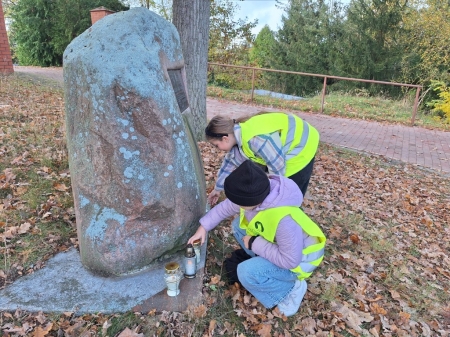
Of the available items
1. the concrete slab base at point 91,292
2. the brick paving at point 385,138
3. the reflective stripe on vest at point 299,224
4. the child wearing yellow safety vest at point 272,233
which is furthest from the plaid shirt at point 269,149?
the brick paving at point 385,138

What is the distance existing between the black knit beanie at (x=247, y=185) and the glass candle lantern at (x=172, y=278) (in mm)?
637

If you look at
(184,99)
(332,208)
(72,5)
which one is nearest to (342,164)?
(332,208)

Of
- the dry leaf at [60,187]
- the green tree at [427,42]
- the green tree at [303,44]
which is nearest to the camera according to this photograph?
the dry leaf at [60,187]

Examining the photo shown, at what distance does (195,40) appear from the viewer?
16.4 ft

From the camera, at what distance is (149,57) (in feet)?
7.47

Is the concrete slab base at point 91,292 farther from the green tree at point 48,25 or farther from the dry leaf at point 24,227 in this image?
the green tree at point 48,25

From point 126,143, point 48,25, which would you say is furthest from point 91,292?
point 48,25

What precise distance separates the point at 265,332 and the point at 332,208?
8.18 ft

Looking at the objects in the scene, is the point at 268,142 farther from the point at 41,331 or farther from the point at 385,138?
the point at 385,138

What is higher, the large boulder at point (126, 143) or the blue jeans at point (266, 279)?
the large boulder at point (126, 143)

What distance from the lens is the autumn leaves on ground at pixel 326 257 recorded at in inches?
88.7

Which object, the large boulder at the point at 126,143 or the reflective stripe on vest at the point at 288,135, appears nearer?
the large boulder at the point at 126,143

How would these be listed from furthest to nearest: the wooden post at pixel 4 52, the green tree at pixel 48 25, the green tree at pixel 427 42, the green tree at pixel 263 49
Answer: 1. the green tree at pixel 263 49
2. the green tree at pixel 48 25
3. the green tree at pixel 427 42
4. the wooden post at pixel 4 52

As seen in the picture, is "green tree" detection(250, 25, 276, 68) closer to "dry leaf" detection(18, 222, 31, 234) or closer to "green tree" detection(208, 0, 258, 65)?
"green tree" detection(208, 0, 258, 65)
